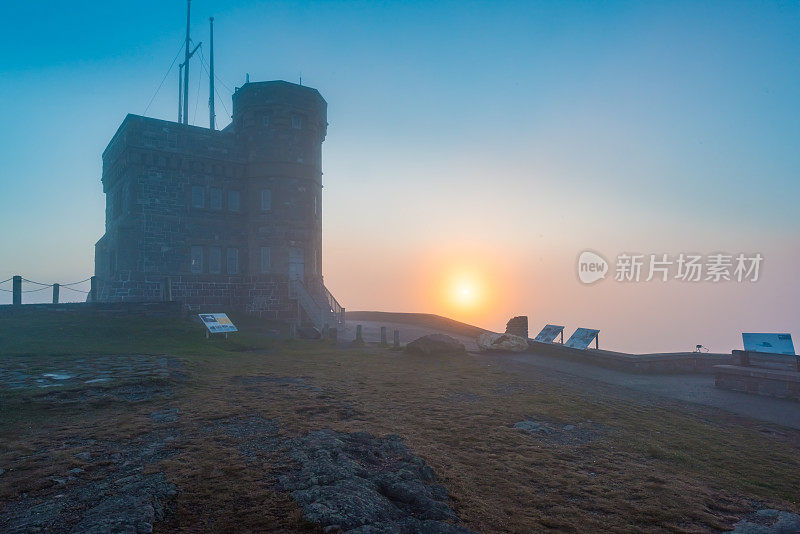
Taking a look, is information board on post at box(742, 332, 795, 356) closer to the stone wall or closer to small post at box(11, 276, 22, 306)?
the stone wall

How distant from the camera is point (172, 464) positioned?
15.8 feet

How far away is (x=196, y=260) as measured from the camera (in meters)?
25.0

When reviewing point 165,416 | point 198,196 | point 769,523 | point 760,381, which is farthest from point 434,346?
point 198,196

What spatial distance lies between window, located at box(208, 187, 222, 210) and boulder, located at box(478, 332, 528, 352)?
16.7m

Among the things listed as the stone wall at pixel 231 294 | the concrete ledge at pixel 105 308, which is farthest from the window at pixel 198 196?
the concrete ledge at pixel 105 308

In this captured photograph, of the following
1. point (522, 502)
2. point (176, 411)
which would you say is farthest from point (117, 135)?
point (522, 502)

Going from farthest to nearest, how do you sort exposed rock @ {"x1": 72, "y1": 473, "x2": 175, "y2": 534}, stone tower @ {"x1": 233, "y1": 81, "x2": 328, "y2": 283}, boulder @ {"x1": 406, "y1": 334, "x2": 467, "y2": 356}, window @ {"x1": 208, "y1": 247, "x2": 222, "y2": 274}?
stone tower @ {"x1": 233, "y1": 81, "x2": 328, "y2": 283}, window @ {"x1": 208, "y1": 247, "x2": 222, "y2": 274}, boulder @ {"x1": 406, "y1": 334, "x2": 467, "y2": 356}, exposed rock @ {"x1": 72, "y1": 473, "x2": 175, "y2": 534}

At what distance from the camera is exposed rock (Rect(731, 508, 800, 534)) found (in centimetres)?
431

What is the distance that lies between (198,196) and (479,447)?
23.7m

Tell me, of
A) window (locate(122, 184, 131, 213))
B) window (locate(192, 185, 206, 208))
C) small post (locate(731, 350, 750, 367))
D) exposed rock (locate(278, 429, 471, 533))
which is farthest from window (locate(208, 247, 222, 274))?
small post (locate(731, 350, 750, 367))

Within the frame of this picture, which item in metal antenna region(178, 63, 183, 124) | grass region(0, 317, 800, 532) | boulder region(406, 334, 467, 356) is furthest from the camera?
metal antenna region(178, 63, 183, 124)

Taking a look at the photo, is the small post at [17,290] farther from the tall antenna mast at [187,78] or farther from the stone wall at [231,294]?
the tall antenna mast at [187,78]

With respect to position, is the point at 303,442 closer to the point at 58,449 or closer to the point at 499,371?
the point at 58,449

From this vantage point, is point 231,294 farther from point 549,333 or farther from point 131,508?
point 131,508
